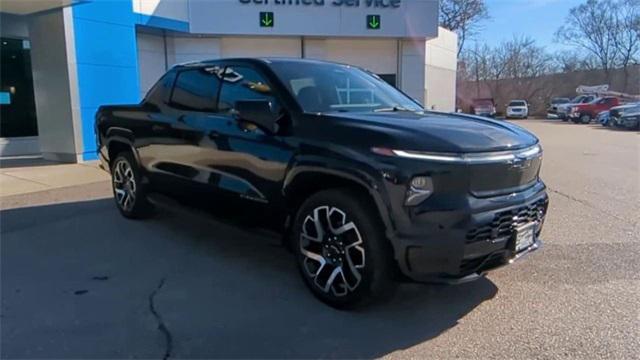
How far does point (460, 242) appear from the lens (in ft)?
10.3

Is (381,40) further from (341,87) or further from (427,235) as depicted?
(427,235)

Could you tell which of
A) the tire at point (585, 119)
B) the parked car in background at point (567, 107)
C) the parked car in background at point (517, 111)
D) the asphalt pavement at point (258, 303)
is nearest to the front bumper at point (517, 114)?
the parked car in background at point (517, 111)

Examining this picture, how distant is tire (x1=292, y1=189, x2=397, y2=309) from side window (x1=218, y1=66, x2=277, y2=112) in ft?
3.39

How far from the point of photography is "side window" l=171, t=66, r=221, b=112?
15.6 feet

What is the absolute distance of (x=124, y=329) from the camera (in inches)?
133

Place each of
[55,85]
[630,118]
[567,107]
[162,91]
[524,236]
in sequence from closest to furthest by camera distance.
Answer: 1. [524,236]
2. [162,91]
3. [55,85]
4. [630,118]
5. [567,107]

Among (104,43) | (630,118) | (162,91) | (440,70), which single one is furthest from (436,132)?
(630,118)

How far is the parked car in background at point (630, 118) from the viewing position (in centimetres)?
2567

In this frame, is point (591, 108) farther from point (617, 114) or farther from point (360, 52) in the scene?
point (360, 52)

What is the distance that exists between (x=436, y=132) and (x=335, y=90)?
1.26 m

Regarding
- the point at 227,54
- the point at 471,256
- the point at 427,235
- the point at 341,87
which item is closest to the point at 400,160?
the point at 427,235

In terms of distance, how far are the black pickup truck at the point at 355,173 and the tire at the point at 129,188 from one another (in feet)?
3.53

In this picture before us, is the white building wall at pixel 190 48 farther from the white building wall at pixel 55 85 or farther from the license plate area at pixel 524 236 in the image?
the license plate area at pixel 524 236

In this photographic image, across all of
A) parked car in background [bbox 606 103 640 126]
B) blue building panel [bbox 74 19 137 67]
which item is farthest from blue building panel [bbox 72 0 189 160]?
parked car in background [bbox 606 103 640 126]
